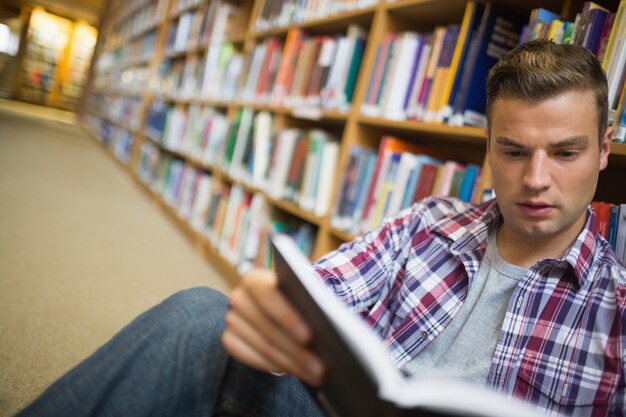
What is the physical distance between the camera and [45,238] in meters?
2.38

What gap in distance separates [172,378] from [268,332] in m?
0.17

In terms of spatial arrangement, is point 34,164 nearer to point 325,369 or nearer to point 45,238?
point 45,238

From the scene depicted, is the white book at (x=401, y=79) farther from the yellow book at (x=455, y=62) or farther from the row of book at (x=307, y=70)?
the row of book at (x=307, y=70)

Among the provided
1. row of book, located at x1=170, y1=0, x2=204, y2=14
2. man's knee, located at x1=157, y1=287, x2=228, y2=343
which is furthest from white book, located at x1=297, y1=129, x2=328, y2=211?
row of book, located at x1=170, y1=0, x2=204, y2=14

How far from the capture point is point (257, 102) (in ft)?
8.61

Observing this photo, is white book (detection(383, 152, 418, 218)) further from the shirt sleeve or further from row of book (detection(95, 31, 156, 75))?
row of book (detection(95, 31, 156, 75))

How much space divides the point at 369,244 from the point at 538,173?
1.27ft

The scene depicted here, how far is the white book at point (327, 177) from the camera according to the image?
6.34ft

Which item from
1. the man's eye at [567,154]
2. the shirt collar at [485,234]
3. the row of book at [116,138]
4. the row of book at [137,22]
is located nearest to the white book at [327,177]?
the shirt collar at [485,234]

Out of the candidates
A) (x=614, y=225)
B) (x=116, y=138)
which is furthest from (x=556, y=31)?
(x=116, y=138)

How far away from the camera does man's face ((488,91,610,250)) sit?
836 mm

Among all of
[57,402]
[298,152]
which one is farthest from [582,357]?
[298,152]

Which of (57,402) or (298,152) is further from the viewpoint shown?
(298,152)

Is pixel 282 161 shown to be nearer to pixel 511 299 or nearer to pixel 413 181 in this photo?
pixel 413 181
